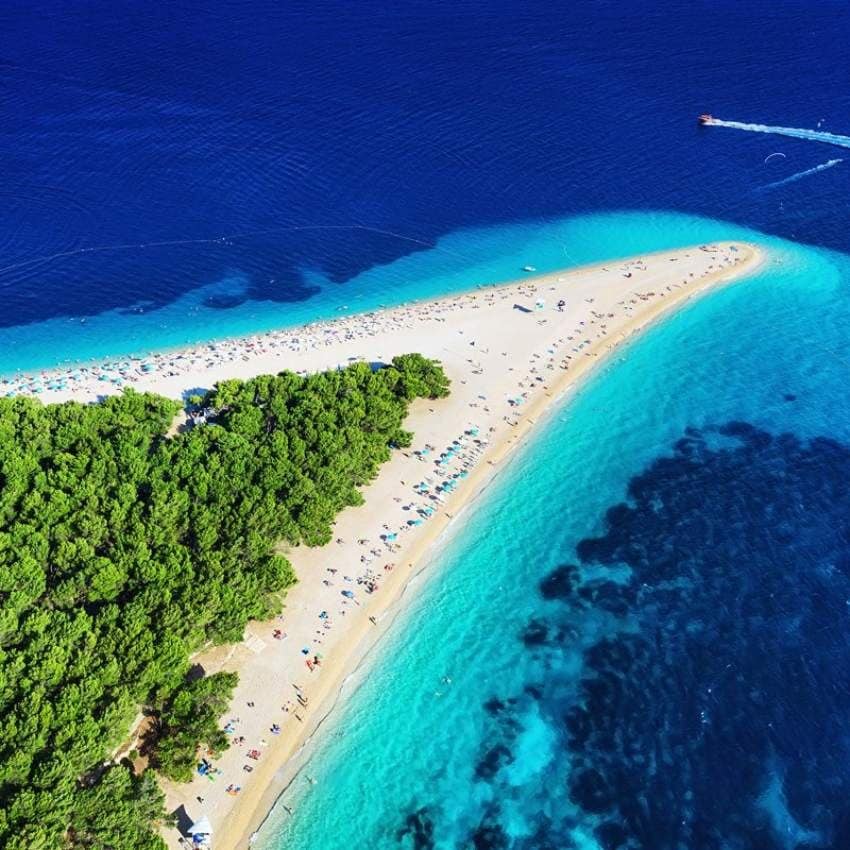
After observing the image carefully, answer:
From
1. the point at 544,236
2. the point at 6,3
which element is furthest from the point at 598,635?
the point at 6,3

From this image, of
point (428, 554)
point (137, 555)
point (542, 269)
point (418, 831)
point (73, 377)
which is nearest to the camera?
point (418, 831)

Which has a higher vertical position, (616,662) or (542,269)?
(542,269)

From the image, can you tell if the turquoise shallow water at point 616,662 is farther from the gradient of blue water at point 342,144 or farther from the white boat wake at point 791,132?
the white boat wake at point 791,132

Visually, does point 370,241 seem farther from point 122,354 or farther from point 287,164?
point 122,354

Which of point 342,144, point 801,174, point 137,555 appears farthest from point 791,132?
point 137,555

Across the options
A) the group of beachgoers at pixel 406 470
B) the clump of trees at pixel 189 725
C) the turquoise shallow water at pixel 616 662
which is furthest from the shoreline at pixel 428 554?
the clump of trees at pixel 189 725

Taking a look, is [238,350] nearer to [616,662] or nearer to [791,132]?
[616,662]

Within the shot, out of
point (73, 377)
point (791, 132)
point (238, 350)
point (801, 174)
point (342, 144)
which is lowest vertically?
point (73, 377)
